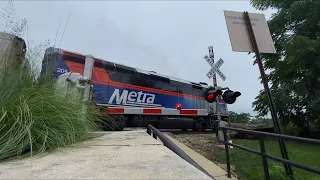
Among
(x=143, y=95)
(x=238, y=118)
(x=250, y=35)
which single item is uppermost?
(x=238, y=118)

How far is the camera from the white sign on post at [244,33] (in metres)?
3.87

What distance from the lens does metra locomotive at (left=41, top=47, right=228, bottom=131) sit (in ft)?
33.8

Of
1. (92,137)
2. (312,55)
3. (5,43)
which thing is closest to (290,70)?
(312,55)

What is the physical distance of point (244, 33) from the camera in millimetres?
3965

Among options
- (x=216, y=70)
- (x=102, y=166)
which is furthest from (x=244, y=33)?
(x=216, y=70)

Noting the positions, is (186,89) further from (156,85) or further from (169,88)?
(156,85)

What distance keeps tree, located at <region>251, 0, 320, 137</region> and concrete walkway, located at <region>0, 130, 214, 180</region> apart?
905 centimetres

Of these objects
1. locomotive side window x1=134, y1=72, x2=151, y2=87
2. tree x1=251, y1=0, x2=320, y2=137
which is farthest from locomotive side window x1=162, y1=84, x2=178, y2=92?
tree x1=251, y1=0, x2=320, y2=137

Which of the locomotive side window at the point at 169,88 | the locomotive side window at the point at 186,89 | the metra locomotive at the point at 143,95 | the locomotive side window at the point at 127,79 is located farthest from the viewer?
the locomotive side window at the point at 186,89

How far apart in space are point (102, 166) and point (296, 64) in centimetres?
1026

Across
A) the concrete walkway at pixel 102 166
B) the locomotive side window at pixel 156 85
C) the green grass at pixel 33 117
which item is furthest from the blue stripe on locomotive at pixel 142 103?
the concrete walkway at pixel 102 166

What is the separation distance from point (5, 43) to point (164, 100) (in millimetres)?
10002

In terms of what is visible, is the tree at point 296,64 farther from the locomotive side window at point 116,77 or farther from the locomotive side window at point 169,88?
the locomotive side window at point 116,77

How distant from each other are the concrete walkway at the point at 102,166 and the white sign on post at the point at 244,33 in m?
1.93
